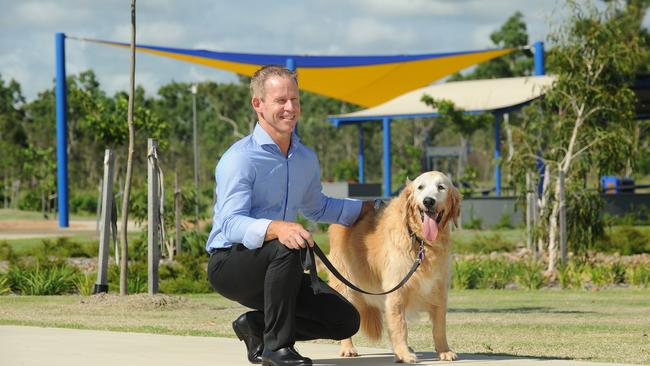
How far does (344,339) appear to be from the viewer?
19.7 ft

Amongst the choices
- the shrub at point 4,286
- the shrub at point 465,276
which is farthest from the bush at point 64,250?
the shrub at point 465,276

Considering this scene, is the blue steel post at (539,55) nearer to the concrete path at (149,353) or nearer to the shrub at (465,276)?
the shrub at (465,276)

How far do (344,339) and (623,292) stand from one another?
877cm

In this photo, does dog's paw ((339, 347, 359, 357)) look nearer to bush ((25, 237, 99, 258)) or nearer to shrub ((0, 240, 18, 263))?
shrub ((0, 240, 18, 263))

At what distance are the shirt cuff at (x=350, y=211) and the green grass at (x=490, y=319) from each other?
2.19 ft

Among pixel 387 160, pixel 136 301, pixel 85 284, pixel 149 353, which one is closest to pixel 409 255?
pixel 149 353

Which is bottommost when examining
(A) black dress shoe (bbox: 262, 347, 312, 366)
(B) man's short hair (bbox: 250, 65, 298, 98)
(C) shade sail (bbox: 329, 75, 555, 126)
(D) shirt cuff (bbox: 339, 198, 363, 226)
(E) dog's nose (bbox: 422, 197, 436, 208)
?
(A) black dress shoe (bbox: 262, 347, 312, 366)

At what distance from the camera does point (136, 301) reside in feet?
36.7

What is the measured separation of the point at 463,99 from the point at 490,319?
25.0 metres

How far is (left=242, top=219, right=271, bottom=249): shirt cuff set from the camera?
522 cm

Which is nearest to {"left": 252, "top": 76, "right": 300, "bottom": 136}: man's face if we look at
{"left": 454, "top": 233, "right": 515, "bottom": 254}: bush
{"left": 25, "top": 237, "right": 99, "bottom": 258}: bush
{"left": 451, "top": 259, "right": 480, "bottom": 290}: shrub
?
{"left": 451, "top": 259, "right": 480, "bottom": 290}: shrub

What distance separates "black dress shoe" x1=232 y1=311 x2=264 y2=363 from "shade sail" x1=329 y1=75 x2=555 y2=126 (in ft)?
85.7

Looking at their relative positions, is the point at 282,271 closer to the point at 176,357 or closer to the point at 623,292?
the point at 176,357

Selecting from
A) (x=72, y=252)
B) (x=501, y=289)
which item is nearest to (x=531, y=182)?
(x=501, y=289)
